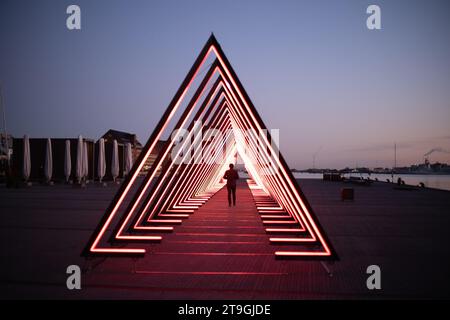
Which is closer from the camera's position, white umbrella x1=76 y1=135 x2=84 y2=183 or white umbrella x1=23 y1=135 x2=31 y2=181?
white umbrella x1=23 y1=135 x2=31 y2=181

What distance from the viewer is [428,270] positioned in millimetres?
5945

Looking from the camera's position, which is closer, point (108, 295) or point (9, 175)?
point (108, 295)

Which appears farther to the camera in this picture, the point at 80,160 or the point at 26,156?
the point at 80,160

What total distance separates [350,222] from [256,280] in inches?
263

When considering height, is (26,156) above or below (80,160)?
above

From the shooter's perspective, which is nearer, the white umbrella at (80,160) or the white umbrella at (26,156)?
the white umbrella at (26,156)

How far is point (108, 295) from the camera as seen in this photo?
467cm

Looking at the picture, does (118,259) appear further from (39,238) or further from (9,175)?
(9,175)
